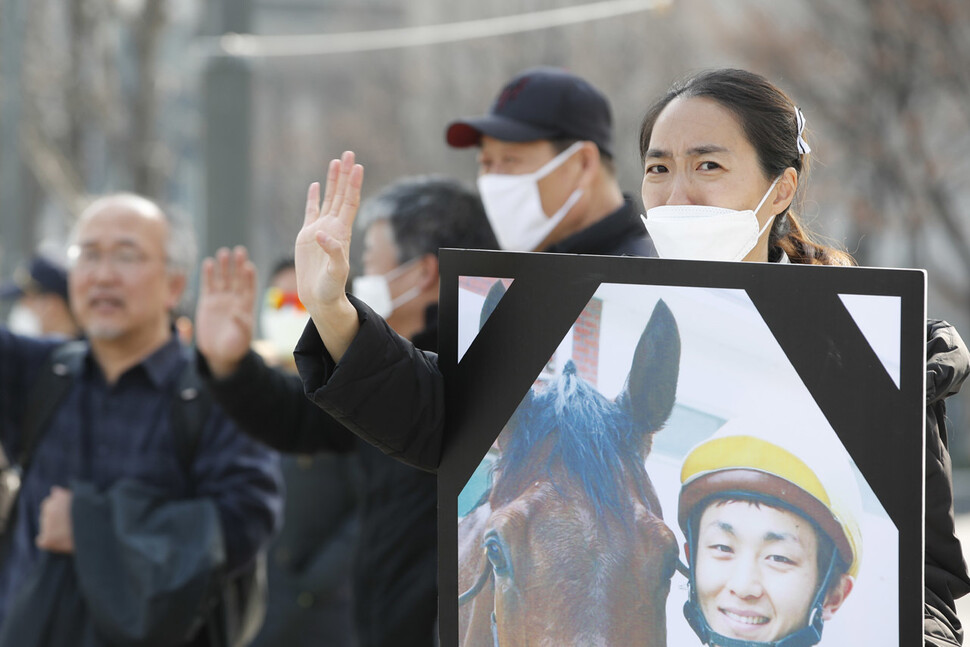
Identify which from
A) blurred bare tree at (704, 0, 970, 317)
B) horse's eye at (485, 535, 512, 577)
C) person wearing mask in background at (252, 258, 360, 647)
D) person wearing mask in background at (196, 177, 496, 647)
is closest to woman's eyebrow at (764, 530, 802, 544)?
horse's eye at (485, 535, 512, 577)

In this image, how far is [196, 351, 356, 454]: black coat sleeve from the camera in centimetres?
375

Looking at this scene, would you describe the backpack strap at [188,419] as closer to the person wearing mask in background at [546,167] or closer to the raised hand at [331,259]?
the person wearing mask in background at [546,167]

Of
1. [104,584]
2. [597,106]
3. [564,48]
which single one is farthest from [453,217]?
[564,48]

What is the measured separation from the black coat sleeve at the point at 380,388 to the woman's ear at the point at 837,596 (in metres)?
0.72

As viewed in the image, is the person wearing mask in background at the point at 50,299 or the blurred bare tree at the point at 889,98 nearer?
the person wearing mask in background at the point at 50,299

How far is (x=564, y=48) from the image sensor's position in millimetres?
17922

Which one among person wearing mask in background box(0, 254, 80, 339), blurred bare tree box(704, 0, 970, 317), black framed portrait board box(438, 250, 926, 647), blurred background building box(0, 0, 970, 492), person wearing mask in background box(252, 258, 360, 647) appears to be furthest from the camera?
blurred bare tree box(704, 0, 970, 317)

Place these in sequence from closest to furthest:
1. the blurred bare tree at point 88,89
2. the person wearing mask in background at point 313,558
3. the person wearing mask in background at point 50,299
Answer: the person wearing mask in background at point 313,558 → the person wearing mask in background at point 50,299 → the blurred bare tree at point 88,89

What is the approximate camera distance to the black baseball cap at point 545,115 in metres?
3.91

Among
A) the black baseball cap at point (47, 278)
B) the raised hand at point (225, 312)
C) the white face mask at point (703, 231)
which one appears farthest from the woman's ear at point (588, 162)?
the black baseball cap at point (47, 278)

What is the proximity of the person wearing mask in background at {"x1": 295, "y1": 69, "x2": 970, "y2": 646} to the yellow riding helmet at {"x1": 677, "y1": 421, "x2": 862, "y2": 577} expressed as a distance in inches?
10.8

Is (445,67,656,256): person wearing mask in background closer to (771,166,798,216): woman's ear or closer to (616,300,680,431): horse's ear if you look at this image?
(771,166,798,216): woman's ear

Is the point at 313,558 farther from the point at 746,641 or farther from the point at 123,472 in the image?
the point at 746,641

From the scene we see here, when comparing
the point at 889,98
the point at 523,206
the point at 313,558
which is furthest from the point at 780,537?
the point at 889,98
